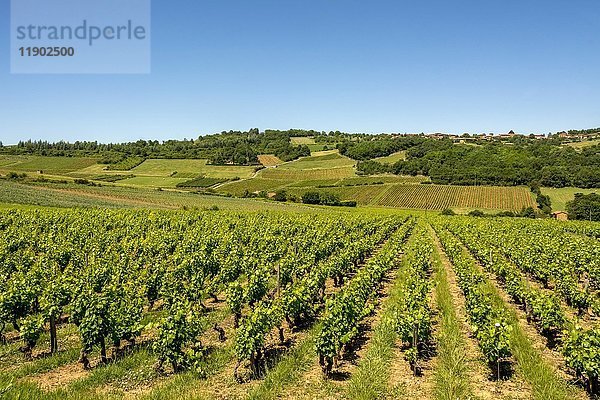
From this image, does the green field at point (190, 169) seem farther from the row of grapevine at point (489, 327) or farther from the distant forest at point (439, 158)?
the row of grapevine at point (489, 327)

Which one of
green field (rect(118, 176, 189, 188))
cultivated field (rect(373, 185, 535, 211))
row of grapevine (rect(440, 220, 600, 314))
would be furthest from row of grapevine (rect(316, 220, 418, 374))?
green field (rect(118, 176, 189, 188))

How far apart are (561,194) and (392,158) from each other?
63150mm

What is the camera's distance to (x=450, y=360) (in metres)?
11.8

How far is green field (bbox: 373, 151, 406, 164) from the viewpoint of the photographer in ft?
474

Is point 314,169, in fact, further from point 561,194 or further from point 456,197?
point 561,194

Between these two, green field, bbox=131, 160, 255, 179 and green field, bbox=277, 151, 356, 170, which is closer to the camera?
green field, bbox=131, 160, 255, 179

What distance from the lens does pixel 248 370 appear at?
444 inches

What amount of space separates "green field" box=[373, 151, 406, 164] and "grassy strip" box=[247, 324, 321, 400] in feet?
441

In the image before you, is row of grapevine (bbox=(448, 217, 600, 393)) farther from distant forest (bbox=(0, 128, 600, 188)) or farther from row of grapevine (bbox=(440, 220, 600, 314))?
distant forest (bbox=(0, 128, 600, 188))

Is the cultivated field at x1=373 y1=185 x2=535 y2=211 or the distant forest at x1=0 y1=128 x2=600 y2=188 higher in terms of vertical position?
the distant forest at x1=0 y1=128 x2=600 y2=188

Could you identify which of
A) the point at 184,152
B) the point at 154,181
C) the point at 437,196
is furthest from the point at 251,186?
the point at 184,152

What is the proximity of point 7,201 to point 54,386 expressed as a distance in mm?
60372

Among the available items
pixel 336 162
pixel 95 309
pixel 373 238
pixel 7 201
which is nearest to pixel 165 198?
pixel 7 201

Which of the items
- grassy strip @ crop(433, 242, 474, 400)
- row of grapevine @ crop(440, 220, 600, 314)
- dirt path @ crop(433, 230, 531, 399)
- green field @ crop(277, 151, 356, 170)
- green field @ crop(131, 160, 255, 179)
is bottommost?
dirt path @ crop(433, 230, 531, 399)
